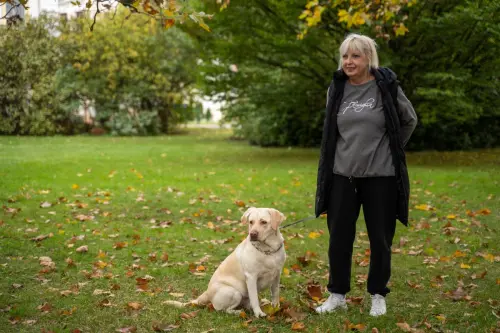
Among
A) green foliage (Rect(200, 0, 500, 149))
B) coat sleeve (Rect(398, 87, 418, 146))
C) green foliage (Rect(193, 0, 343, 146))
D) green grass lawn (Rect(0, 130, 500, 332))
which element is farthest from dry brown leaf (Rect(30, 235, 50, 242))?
green foliage (Rect(193, 0, 343, 146))

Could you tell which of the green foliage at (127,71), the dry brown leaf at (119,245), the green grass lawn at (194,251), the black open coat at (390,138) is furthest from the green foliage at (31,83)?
the black open coat at (390,138)

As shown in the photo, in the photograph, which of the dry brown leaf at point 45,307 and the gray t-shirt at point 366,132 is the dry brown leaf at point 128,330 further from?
the gray t-shirt at point 366,132

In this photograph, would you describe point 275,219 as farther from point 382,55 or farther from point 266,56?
point 266,56

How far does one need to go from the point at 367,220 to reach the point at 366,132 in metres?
0.76

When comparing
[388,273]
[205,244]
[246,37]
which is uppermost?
[246,37]

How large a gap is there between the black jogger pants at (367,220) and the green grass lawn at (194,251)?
0.38m

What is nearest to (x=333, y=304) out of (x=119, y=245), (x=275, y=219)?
(x=275, y=219)

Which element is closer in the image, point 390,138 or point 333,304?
point 390,138

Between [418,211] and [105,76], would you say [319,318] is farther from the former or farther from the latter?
[105,76]

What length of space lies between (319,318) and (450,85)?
522 inches

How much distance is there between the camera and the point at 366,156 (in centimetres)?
467

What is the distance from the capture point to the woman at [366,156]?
466cm

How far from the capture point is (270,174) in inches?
598

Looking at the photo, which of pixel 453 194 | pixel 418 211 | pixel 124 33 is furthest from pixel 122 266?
pixel 124 33
